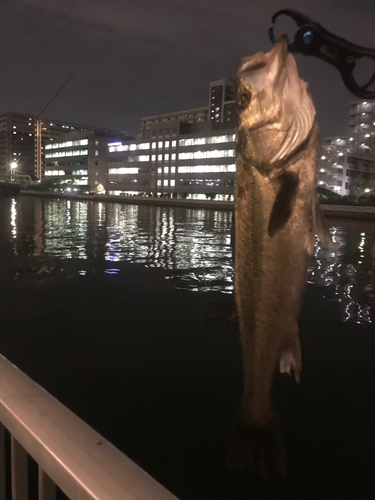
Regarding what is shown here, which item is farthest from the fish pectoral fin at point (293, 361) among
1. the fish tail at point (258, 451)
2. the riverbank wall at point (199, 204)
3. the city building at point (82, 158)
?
the city building at point (82, 158)

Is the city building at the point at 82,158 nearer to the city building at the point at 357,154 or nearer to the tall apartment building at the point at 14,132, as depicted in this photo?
the city building at the point at 357,154

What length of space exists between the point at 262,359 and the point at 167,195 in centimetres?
10416

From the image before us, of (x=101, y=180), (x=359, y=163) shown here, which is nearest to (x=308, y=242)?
(x=359, y=163)

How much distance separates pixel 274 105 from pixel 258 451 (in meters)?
1.96

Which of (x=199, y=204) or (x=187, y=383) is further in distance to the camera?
(x=199, y=204)

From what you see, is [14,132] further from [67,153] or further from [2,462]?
[67,153]

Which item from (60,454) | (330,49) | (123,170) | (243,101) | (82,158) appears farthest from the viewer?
(82,158)

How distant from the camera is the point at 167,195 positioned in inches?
4141

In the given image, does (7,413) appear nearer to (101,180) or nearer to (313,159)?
(313,159)

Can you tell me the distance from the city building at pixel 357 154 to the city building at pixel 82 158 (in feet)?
242

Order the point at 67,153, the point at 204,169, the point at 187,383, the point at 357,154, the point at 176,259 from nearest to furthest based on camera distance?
1. the point at 187,383
2. the point at 176,259
3. the point at 357,154
4. the point at 204,169
5. the point at 67,153

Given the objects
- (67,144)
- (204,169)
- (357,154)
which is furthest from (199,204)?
(67,144)

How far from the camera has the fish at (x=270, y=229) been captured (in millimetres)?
1827

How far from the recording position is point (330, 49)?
3729mm
